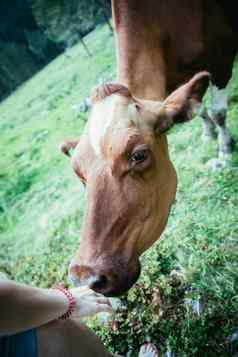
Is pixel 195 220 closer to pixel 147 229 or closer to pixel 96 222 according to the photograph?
pixel 147 229

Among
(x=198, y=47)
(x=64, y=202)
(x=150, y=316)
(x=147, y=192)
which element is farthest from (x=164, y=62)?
(x=64, y=202)

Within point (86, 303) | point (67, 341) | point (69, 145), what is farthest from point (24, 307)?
point (69, 145)

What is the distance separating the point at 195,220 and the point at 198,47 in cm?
193

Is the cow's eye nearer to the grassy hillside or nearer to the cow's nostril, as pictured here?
the cow's nostril

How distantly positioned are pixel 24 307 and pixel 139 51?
2.71 meters

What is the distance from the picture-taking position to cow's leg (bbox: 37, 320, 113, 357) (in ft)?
8.29

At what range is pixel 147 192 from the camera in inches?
116

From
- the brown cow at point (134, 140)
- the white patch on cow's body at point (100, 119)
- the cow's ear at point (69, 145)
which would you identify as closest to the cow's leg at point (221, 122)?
the brown cow at point (134, 140)

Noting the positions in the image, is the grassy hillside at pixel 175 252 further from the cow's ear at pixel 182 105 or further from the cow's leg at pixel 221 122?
the cow's ear at pixel 182 105

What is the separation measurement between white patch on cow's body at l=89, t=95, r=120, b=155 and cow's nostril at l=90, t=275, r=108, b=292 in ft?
2.90

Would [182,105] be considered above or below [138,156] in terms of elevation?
below

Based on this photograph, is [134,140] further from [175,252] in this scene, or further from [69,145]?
[175,252]

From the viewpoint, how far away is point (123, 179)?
281 centimetres

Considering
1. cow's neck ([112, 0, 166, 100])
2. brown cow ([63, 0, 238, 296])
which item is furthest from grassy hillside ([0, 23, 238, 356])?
cow's neck ([112, 0, 166, 100])
